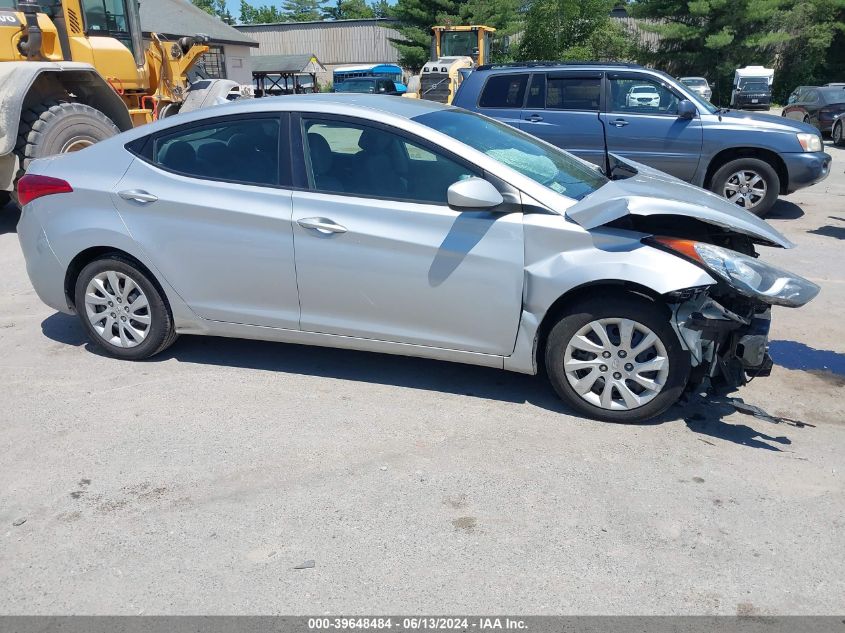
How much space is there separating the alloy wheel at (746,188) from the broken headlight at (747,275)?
5.91 meters

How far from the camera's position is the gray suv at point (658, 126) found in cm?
900

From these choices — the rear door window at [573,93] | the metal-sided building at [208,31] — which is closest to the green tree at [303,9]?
the metal-sided building at [208,31]

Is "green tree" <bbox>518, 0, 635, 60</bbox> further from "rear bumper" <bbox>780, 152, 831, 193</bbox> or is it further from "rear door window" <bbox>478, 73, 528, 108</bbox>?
"rear bumper" <bbox>780, 152, 831, 193</bbox>

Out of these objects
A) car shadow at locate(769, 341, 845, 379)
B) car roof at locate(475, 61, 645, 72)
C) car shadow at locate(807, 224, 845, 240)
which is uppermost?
car roof at locate(475, 61, 645, 72)

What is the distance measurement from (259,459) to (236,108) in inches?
86.5

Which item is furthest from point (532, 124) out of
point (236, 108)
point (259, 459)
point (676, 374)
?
Result: point (259, 459)

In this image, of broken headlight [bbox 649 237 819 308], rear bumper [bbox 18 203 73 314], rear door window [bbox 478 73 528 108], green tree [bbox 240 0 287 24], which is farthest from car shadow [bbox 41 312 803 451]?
green tree [bbox 240 0 287 24]

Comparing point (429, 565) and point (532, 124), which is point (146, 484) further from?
point (532, 124)

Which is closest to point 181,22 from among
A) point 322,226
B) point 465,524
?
point 322,226

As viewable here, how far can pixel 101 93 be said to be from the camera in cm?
1021

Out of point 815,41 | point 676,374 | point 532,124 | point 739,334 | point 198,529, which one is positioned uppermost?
point 815,41

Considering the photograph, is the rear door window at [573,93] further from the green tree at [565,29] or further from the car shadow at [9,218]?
the green tree at [565,29]

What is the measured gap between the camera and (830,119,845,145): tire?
17.5m

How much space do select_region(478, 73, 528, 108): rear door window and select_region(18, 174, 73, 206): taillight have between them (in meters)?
6.33
